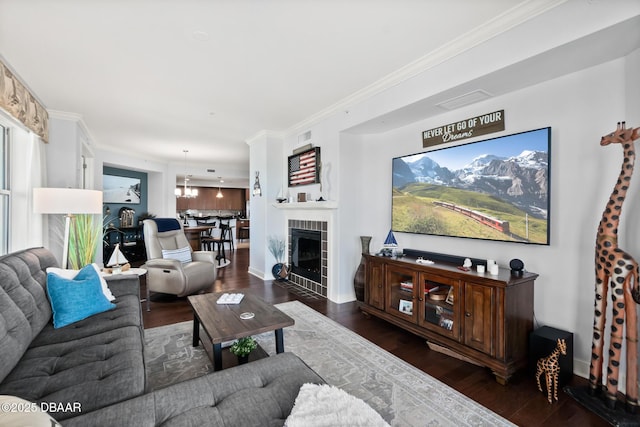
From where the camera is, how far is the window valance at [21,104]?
270 centimetres

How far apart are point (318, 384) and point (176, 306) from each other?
3148 millimetres

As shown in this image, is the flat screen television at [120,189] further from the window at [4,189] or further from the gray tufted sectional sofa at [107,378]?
the gray tufted sectional sofa at [107,378]

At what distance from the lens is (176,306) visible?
3875mm

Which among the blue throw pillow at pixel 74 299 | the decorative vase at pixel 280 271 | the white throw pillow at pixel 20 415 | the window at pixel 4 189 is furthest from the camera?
the decorative vase at pixel 280 271

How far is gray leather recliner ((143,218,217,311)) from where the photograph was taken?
394cm

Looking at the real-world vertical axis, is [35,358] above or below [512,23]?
below

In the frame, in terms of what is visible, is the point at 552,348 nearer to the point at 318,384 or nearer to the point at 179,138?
the point at 318,384

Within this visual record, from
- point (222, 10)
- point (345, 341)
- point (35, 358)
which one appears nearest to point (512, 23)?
point (222, 10)

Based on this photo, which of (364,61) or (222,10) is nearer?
(222,10)

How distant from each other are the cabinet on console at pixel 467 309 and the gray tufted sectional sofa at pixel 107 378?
59.9 inches

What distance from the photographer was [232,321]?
2.21 metres

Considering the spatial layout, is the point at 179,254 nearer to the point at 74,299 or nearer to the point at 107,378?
the point at 74,299

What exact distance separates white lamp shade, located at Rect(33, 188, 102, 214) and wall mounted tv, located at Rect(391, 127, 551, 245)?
3600mm

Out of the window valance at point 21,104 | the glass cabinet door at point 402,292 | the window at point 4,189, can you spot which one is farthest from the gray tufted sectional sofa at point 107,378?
the window at point 4,189
